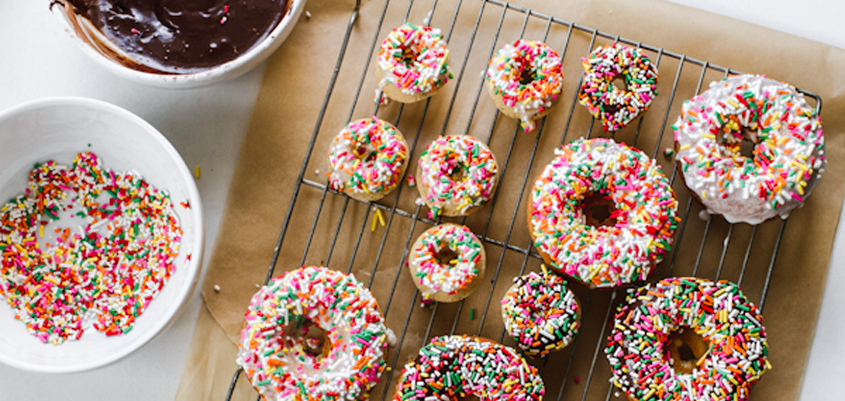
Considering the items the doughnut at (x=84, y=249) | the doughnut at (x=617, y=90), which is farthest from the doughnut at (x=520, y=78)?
the doughnut at (x=84, y=249)

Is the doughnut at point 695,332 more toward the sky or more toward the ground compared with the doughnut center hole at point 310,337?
more toward the sky

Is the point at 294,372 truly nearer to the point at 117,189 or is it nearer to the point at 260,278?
the point at 260,278

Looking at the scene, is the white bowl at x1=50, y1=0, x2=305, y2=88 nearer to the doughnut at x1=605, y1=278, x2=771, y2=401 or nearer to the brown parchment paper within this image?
the brown parchment paper

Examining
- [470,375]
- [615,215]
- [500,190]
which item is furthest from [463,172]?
[470,375]

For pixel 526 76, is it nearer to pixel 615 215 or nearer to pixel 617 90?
pixel 617 90

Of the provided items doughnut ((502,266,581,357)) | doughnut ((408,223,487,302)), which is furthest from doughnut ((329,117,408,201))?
doughnut ((502,266,581,357))

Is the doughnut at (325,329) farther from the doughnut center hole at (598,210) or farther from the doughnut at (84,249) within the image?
the doughnut center hole at (598,210)
